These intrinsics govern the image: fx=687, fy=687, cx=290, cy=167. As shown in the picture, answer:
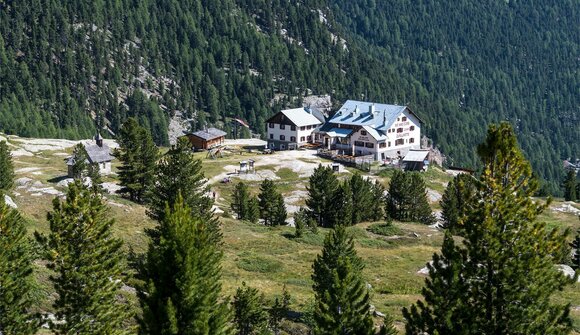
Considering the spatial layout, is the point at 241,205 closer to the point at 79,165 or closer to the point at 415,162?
the point at 79,165

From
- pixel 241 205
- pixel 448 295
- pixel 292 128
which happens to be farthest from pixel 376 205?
pixel 448 295

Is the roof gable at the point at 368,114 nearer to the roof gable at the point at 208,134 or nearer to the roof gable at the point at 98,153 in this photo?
the roof gable at the point at 208,134

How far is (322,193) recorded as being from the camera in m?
95.6

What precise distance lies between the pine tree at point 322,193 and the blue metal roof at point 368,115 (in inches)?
2141

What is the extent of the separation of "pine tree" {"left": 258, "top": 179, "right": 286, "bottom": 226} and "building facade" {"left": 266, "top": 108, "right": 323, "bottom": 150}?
6203cm

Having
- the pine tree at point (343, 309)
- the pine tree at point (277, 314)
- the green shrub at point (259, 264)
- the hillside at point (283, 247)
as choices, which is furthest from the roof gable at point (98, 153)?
the pine tree at point (343, 309)

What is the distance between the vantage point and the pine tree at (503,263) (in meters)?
30.3

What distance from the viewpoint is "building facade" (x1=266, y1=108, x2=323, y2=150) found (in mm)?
158750

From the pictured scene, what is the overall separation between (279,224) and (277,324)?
47.5m

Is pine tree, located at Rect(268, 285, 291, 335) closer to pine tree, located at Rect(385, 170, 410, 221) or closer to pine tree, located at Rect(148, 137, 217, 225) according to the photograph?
pine tree, located at Rect(148, 137, 217, 225)

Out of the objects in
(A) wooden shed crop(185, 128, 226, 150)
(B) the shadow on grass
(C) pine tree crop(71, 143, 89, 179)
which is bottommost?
(B) the shadow on grass

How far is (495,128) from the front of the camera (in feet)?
100

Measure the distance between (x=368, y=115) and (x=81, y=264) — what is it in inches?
4901

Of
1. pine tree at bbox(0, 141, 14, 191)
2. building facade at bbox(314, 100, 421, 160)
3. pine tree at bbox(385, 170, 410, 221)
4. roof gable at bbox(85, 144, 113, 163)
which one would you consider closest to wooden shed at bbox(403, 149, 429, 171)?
building facade at bbox(314, 100, 421, 160)
